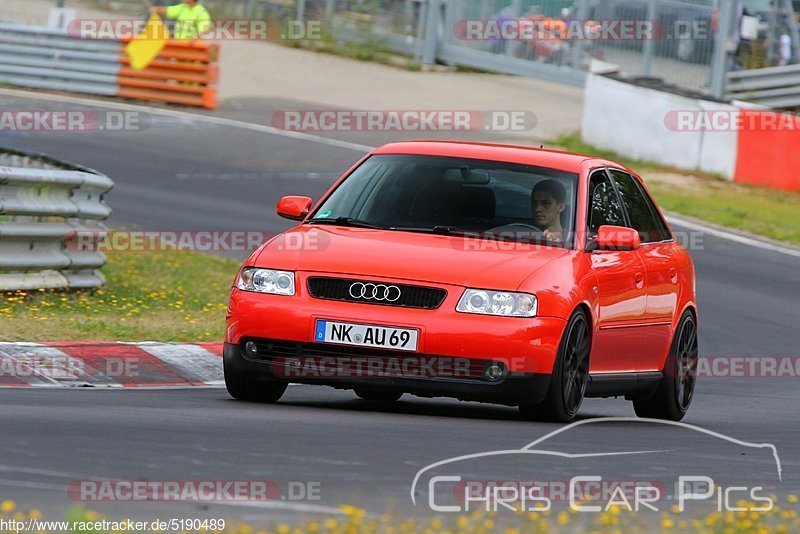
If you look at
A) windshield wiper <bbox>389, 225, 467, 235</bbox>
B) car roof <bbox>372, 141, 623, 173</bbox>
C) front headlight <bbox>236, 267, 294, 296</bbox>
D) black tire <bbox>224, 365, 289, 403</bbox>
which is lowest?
black tire <bbox>224, 365, 289, 403</bbox>

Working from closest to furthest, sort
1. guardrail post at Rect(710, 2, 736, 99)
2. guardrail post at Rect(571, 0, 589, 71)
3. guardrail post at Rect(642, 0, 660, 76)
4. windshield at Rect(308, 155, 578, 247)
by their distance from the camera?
windshield at Rect(308, 155, 578, 247), guardrail post at Rect(710, 2, 736, 99), guardrail post at Rect(642, 0, 660, 76), guardrail post at Rect(571, 0, 589, 71)

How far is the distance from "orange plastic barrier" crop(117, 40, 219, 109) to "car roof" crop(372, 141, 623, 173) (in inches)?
721

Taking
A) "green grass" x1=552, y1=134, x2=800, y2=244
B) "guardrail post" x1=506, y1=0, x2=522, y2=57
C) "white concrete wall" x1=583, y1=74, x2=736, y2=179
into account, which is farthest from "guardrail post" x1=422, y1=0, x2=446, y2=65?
"green grass" x1=552, y1=134, x2=800, y2=244

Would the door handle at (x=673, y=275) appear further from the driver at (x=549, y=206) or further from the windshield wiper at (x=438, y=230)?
the windshield wiper at (x=438, y=230)

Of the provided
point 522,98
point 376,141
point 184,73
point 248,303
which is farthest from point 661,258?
point 522,98

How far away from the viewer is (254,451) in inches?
270

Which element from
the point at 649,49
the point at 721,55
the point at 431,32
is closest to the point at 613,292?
the point at 721,55

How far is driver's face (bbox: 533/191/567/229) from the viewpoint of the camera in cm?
943

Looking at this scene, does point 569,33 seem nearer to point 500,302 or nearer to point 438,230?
point 438,230

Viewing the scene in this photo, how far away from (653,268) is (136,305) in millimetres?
4532

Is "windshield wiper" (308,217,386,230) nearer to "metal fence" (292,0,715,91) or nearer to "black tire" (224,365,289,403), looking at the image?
"black tire" (224,365,289,403)

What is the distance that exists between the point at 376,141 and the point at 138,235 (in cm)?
970

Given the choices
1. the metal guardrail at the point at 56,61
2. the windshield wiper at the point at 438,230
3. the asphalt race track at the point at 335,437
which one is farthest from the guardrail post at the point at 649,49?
the windshield wiper at the point at 438,230

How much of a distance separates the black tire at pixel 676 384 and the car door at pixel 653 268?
14 cm
